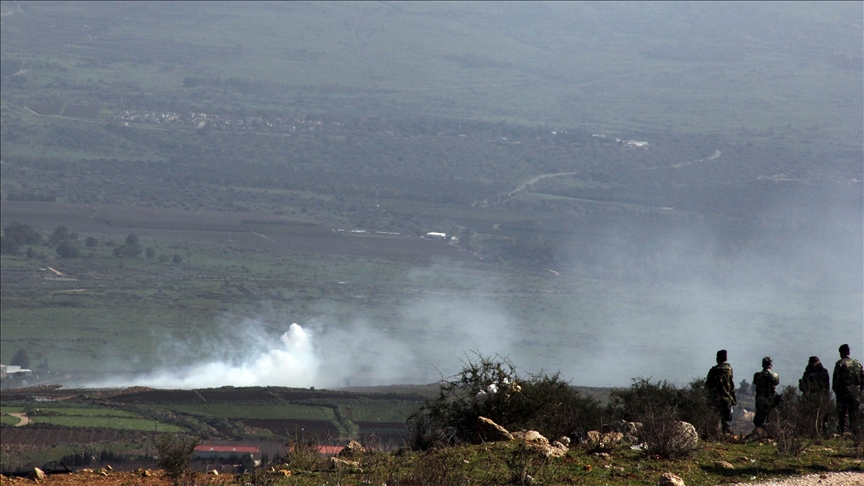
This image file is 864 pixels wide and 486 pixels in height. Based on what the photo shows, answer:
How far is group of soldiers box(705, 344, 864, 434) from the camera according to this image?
17.7 metres

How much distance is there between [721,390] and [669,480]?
6.30 metres

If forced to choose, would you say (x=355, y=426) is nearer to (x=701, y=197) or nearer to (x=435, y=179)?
(x=701, y=197)

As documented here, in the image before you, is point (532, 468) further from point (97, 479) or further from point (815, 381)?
point (815, 381)

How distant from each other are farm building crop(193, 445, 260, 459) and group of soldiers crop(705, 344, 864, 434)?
2029cm

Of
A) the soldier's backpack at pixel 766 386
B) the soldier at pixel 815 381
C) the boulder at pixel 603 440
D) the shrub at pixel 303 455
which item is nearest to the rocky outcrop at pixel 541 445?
the boulder at pixel 603 440

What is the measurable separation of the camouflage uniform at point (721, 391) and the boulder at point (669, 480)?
233 inches

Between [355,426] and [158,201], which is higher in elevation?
[158,201]

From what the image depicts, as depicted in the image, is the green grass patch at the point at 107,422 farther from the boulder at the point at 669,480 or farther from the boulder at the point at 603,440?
the boulder at the point at 669,480

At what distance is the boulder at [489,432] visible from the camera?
1555cm

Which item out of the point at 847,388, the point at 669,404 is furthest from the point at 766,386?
the point at 669,404

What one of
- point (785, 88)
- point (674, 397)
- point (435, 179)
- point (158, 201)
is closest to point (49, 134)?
point (158, 201)

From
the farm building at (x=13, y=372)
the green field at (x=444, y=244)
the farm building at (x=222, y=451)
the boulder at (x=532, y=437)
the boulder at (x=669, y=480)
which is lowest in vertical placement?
the farm building at (x=222, y=451)

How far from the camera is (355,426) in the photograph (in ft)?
146

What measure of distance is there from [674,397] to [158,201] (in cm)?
14650
